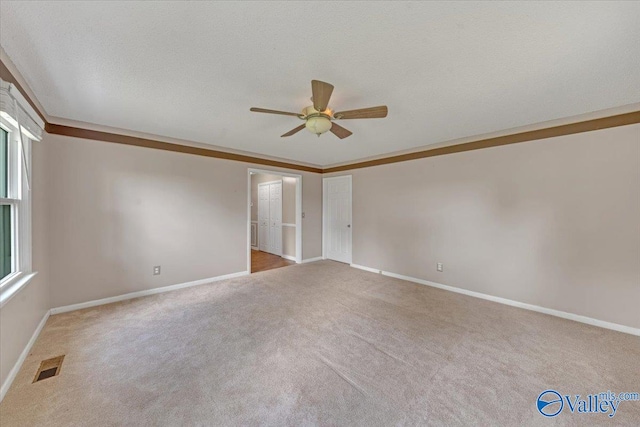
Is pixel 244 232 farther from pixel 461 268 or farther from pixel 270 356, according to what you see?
pixel 461 268

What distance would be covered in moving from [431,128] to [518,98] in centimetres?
96

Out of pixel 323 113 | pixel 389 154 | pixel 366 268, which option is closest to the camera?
pixel 323 113

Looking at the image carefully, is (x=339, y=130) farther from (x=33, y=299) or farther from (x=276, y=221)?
(x=276, y=221)

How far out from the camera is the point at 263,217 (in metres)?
6.89

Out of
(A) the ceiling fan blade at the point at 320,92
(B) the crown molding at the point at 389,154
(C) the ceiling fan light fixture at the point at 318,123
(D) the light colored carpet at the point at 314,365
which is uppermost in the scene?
(B) the crown molding at the point at 389,154

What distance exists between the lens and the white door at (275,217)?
20.4 feet

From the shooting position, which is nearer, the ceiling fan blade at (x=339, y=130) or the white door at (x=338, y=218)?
the ceiling fan blade at (x=339, y=130)

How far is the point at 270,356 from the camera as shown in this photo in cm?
206

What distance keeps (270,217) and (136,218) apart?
345 cm

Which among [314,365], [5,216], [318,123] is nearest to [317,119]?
[318,123]

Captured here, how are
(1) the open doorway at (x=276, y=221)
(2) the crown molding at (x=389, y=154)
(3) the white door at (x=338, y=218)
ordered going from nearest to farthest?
(2) the crown molding at (x=389, y=154), (3) the white door at (x=338, y=218), (1) the open doorway at (x=276, y=221)

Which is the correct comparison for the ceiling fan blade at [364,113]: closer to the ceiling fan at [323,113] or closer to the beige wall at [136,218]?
the ceiling fan at [323,113]

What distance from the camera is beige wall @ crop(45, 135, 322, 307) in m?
2.89

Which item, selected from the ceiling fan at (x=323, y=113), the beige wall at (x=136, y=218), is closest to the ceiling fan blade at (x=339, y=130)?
the ceiling fan at (x=323, y=113)
